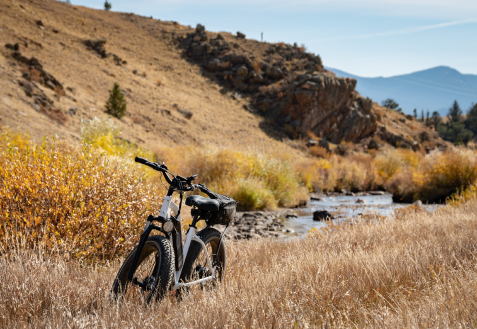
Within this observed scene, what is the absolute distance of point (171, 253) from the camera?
2969 millimetres

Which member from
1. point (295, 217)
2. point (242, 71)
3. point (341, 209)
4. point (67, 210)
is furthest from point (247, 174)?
point (242, 71)

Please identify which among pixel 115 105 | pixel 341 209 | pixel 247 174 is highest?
pixel 115 105

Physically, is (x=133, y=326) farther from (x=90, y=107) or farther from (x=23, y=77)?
(x=90, y=107)

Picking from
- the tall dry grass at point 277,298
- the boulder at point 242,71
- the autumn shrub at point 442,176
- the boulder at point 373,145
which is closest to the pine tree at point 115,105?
the autumn shrub at point 442,176

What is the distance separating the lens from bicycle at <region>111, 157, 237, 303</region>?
9.66ft

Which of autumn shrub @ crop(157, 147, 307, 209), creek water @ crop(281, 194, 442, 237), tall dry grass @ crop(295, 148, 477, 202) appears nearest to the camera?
creek water @ crop(281, 194, 442, 237)

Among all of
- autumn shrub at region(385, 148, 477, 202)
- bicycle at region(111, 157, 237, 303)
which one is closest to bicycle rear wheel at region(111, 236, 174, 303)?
bicycle at region(111, 157, 237, 303)

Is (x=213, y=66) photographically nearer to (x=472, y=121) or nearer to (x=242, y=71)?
(x=242, y=71)

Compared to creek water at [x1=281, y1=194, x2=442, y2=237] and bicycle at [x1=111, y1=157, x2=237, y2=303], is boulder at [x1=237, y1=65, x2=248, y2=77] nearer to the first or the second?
creek water at [x1=281, y1=194, x2=442, y2=237]

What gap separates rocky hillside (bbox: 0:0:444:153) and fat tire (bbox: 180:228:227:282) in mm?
16714

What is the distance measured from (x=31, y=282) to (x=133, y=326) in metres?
1.21

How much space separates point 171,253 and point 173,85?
1527 inches

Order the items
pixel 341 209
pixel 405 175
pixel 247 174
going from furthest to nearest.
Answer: pixel 405 175
pixel 247 174
pixel 341 209

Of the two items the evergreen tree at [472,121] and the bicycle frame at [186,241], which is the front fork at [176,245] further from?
the evergreen tree at [472,121]
